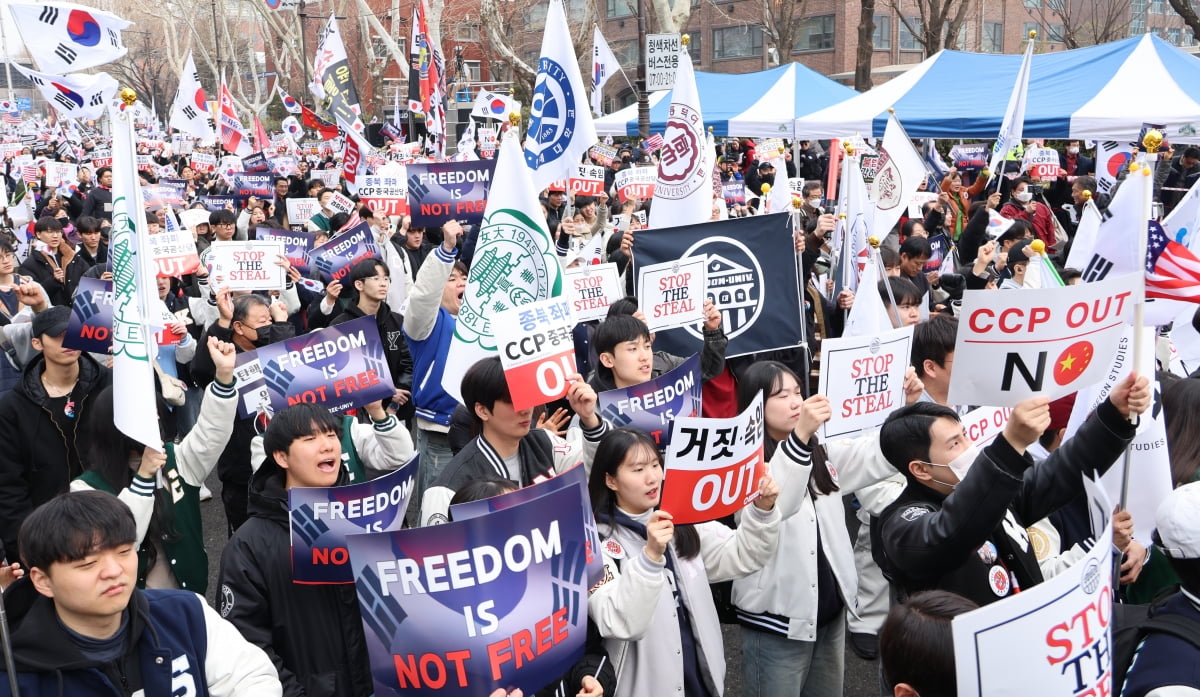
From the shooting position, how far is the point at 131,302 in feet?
13.9

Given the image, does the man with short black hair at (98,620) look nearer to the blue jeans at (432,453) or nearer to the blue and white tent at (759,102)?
the blue jeans at (432,453)

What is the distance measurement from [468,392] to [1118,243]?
97.4 inches

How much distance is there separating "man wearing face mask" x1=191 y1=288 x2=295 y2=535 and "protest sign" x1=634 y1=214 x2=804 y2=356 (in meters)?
2.20

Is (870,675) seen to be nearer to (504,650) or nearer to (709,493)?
(709,493)

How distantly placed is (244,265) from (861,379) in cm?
480

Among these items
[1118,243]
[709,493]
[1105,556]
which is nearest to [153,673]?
[709,493]

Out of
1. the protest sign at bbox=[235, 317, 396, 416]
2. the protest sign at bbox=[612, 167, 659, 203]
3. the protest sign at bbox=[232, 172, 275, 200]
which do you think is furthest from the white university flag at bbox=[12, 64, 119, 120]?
the protest sign at bbox=[235, 317, 396, 416]

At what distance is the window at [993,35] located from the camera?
5334 cm

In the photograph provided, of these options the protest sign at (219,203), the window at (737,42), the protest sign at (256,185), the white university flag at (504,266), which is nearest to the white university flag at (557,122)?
the white university flag at (504,266)

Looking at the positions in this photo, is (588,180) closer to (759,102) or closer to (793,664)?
(793,664)

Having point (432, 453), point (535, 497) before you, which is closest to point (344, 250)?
point (432, 453)

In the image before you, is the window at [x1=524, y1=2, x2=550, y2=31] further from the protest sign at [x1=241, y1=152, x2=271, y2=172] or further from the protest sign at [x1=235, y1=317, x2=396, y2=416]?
the protest sign at [x1=235, y1=317, x2=396, y2=416]

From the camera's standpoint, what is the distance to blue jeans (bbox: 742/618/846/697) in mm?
3926

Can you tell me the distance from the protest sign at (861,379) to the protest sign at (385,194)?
20.0 feet
